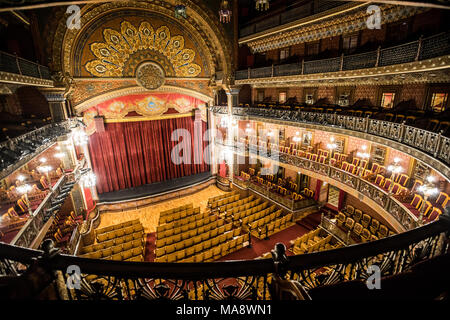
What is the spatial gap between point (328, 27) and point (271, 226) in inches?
479

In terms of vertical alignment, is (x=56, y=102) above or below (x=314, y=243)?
above

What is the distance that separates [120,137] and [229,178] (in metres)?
8.97

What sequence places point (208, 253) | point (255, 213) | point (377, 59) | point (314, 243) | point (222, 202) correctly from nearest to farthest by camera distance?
point (377, 59) → point (208, 253) → point (314, 243) → point (255, 213) → point (222, 202)

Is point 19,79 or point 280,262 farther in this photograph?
point 19,79

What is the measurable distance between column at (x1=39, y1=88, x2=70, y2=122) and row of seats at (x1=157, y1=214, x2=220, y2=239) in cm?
799

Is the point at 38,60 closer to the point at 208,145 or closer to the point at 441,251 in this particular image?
the point at 208,145

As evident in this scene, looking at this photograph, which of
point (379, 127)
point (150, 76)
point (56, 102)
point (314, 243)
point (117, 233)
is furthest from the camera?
point (150, 76)

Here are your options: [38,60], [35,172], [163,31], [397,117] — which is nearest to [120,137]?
[35,172]

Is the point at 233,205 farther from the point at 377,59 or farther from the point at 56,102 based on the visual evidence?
the point at 56,102

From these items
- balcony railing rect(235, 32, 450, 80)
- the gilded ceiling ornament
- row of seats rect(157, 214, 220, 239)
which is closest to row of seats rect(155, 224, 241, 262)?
row of seats rect(157, 214, 220, 239)

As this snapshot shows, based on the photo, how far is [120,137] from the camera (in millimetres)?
16844

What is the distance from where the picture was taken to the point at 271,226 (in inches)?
521

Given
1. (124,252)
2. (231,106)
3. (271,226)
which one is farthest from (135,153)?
(271,226)

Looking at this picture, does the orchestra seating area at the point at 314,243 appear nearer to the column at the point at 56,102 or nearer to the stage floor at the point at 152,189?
the stage floor at the point at 152,189
